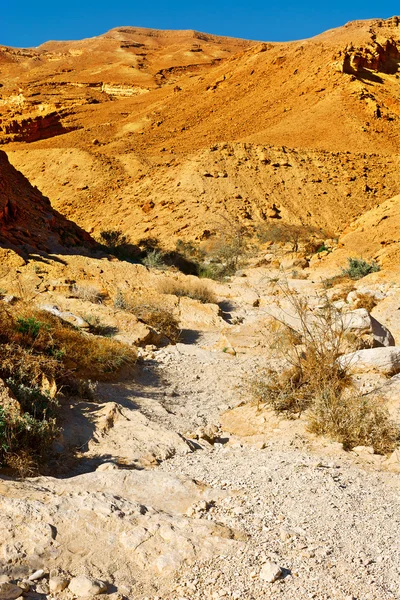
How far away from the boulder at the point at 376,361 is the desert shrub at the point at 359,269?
22.5ft

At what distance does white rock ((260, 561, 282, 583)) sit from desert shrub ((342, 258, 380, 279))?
10.6 meters

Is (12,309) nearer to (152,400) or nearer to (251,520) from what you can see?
(152,400)

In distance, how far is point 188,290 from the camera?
1031 cm

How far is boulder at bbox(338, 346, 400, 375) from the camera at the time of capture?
5883 millimetres

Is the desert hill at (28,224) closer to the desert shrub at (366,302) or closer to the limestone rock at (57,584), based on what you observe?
the desert shrub at (366,302)

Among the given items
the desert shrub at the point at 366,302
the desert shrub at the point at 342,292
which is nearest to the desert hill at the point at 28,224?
the desert shrub at the point at 342,292

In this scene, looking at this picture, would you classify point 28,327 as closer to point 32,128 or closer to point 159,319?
point 159,319

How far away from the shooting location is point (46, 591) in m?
2.52

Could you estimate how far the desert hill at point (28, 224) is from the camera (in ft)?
36.2

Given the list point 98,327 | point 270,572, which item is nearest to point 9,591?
point 270,572

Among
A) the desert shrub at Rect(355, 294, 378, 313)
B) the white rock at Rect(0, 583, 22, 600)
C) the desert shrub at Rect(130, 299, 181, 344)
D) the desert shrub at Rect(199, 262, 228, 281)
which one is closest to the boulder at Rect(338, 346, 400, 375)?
the desert shrub at Rect(130, 299, 181, 344)

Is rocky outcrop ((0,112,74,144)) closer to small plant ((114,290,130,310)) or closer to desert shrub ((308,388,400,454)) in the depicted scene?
small plant ((114,290,130,310))

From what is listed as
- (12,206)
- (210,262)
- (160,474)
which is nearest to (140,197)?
(210,262)

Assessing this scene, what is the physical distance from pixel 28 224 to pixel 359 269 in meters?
6.85
